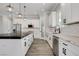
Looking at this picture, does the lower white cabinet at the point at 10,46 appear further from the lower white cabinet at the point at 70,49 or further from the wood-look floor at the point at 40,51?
the wood-look floor at the point at 40,51

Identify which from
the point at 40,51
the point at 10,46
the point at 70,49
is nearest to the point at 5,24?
the point at 40,51

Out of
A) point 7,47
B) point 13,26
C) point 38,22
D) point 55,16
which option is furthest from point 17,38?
point 38,22

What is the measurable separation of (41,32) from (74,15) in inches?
249

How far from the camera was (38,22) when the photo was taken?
29.0ft

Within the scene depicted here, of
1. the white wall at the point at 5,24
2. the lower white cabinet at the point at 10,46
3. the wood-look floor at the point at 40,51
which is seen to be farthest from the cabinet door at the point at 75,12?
the white wall at the point at 5,24

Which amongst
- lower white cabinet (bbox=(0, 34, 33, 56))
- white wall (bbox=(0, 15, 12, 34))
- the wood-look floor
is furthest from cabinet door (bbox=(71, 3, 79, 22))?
white wall (bbox=(0, 15, 12, 34))

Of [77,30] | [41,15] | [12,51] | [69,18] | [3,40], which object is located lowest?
[12,51]

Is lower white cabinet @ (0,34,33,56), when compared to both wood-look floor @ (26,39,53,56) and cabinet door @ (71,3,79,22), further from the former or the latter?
wood-look floor @ (26,39,53,56)

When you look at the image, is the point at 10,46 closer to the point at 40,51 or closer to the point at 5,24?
the point at 40,51

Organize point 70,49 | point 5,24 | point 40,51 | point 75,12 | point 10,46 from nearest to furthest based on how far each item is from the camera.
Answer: point 70,49
point 10,46
point 75,12
point 40,51
point 5,24

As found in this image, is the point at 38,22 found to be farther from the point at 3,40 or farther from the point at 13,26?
the point at 3,40

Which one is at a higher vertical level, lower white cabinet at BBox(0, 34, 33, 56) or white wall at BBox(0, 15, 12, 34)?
white wall at BBox(0, 15, 12, 34)

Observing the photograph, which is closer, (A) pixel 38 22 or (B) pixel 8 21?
(B) pixel 8 21

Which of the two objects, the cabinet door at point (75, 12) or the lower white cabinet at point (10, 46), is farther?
the cabinet door at point (75, 12)
